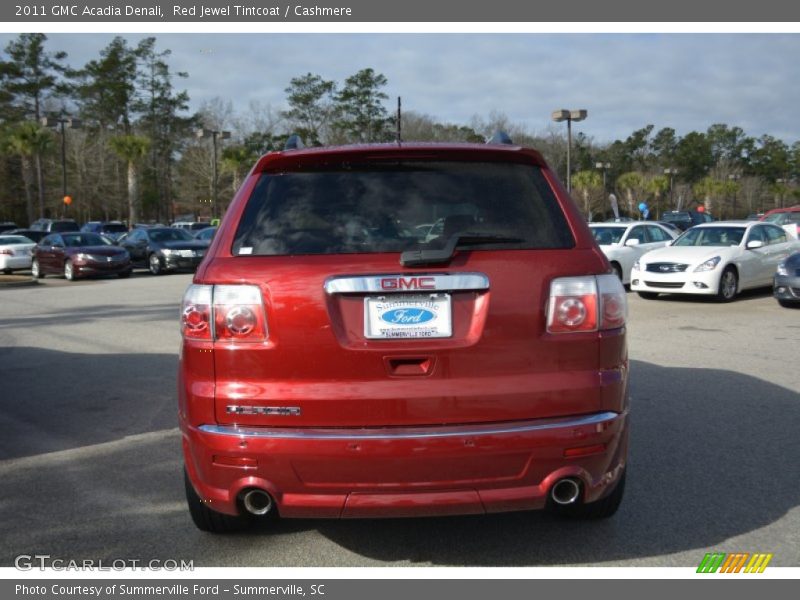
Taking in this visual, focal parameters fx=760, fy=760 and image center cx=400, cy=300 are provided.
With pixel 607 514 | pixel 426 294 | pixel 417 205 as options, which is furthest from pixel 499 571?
pixel 417 205

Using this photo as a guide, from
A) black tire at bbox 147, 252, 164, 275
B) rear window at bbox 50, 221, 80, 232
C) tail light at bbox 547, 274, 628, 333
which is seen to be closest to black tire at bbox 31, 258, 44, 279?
black tire at bbox 147, 252, 164, 275

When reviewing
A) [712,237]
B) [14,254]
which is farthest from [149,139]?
[712,237]

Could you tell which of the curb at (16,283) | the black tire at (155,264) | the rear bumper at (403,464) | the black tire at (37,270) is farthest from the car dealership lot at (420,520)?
the black tire at (37,270)

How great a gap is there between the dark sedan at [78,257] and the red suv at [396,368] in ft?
74.2

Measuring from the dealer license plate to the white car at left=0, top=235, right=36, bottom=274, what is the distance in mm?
28036

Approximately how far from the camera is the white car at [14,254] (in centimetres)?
2772

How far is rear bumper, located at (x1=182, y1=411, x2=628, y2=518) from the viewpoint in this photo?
3.06 meters

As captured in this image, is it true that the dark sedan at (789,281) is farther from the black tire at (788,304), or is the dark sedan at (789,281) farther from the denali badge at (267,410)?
the denali badge at (267,410)

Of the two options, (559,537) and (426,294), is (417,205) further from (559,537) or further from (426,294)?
(559,537)

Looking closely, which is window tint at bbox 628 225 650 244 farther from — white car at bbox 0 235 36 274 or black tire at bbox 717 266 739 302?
white car at bbox 0 235 36 274

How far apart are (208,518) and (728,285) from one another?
1309cm

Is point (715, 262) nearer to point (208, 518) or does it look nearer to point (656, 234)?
point (656, 234)

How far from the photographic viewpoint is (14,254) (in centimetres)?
2795

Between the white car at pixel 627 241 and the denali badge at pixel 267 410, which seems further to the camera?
the white car at pixel 627 241
